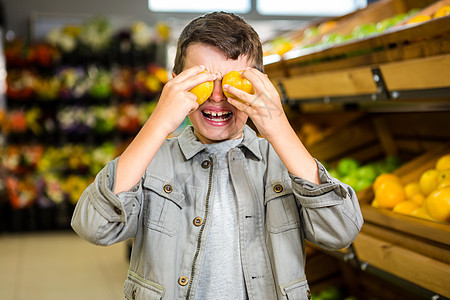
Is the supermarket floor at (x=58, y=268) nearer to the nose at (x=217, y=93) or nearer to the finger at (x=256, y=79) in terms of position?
the nose at (x=217, y=93)

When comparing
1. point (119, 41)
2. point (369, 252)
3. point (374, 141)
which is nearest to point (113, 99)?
point (119, 41)

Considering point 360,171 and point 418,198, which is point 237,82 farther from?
point 360,171

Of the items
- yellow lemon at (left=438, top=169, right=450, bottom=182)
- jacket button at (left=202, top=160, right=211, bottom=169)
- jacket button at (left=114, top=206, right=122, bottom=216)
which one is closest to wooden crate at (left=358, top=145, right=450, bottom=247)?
yellow lemon at (left=438, top=169, right=450, bottom=182)

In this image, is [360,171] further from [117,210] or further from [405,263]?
[117,210]

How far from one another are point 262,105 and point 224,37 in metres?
0.21

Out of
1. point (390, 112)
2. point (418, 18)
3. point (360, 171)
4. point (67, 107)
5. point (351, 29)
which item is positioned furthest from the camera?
point (67, 107)

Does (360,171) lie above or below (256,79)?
below

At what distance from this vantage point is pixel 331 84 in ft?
7.93

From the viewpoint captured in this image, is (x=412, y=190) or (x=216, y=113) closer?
(x=216, y=113)

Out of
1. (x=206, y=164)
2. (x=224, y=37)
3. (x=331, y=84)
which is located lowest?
(x=206, y=164)

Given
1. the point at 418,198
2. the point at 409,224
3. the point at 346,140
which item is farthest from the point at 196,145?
the point at 346,140

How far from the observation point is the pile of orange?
1983mm

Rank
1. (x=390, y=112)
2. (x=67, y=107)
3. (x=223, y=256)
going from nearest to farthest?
(x=223, y=256) → (x=390, y=112) → (x=67, y=107)

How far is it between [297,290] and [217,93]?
0.54 metres
